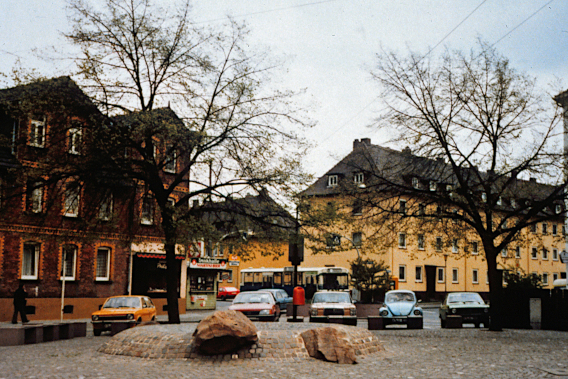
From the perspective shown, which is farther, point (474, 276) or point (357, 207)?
point (474, 276)

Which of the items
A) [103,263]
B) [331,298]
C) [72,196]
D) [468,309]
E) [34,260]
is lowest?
[468,309]

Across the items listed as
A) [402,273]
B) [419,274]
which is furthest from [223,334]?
[419,274]

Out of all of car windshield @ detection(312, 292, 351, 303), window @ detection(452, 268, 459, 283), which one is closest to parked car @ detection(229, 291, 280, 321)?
car windshield @ detection(312, 292, 351, 303)

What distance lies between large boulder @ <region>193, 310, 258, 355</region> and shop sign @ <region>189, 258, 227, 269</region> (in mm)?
30103

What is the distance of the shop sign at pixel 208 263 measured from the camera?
4309 centimetres

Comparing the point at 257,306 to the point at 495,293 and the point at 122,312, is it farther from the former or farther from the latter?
the point at 495,293

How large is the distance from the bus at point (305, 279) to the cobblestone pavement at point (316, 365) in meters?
27.5

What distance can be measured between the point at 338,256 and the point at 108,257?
3550 cm

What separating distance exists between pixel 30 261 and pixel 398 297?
1735cm

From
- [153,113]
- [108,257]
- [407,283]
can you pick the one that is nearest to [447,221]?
[153,113]

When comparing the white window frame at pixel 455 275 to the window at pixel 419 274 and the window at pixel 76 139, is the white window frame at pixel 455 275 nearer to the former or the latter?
the window at pixel 419 274

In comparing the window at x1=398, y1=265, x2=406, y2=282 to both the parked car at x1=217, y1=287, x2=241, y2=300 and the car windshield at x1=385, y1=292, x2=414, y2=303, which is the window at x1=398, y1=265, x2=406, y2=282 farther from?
the car windshield at x1=385, y1=292, x2=414, y2=303

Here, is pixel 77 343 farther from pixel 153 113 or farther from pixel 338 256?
pixel 338 256

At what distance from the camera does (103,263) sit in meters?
34.2
